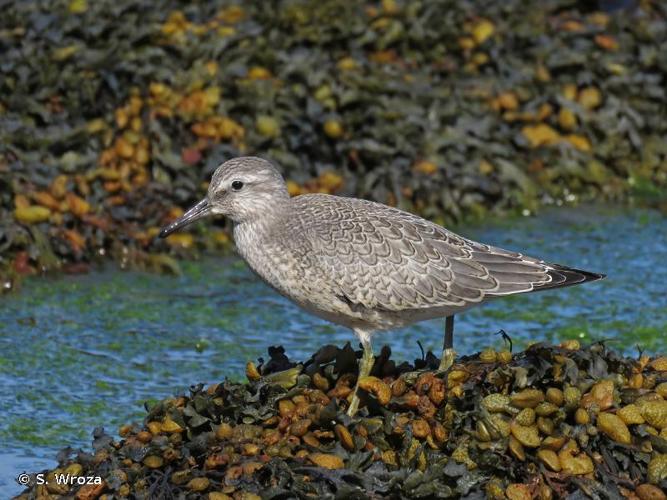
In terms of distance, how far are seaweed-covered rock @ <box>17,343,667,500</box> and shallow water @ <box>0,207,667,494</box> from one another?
1012 mm

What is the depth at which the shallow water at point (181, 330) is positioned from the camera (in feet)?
23.2

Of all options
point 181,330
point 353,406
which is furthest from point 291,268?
point 181,330

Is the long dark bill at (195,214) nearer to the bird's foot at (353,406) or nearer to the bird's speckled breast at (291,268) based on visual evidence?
the bird's speckled breast at (291,268)

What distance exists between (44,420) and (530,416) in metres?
2.61

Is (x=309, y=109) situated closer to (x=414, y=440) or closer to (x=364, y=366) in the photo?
(x=364, y=366)

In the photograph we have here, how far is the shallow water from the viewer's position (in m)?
7.07

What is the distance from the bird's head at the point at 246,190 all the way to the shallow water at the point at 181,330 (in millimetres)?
1045

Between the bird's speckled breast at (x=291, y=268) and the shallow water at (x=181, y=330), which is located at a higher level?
the bird's speckled breast at (x=291, y=268)

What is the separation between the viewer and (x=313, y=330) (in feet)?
26.8

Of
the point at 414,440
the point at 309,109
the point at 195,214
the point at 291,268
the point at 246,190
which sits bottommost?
the point at 414,440

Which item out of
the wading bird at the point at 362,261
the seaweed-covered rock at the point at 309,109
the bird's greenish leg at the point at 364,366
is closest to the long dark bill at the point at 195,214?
the wading bird at the point at 362,261

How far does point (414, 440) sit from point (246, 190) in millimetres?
1588

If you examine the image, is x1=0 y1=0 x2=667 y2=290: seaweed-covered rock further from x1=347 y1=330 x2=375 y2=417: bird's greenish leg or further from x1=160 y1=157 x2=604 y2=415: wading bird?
x1=347 y1=330 x2=375 y2=417: bird's greenish leg

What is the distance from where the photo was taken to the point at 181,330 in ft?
26.7
